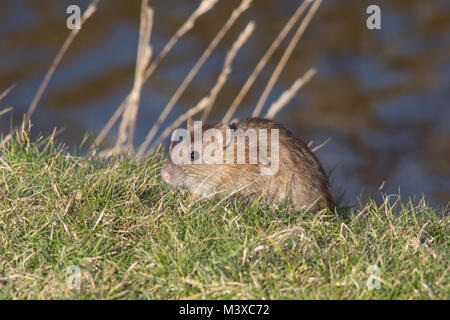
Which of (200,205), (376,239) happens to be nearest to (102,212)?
(200,205)

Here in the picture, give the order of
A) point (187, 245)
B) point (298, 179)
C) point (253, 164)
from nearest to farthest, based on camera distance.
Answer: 1. point (187, 245)
2. point (298, 179)
3. point (253, 164)

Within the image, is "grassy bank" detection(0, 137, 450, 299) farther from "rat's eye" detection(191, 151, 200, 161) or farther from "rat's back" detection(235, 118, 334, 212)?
"rat's eye" detection(191, 151, 200, 161)

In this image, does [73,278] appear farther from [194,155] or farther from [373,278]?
[194,155]

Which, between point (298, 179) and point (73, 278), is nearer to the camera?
point (73, 278)

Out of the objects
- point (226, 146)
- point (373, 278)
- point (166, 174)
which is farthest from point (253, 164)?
point (373, 278)

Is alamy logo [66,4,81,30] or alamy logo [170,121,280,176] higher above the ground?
alamy logo [66,4,81,30]

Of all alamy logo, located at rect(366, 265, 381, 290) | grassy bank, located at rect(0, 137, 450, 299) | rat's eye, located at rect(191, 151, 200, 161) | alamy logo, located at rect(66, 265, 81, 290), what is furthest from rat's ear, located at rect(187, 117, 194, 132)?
alamy logo, located at rect(366, 265, 381, 290)

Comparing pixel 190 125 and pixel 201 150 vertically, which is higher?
pixel 190 125

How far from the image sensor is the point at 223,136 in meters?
4.89

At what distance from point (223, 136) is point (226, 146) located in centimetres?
8

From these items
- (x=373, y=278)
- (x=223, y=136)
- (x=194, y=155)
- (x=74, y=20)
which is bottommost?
(x=373, y=278)

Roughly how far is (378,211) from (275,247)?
87 cm

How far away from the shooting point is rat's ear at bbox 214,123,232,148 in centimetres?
488

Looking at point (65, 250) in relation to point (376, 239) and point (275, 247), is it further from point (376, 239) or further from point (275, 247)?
point (376, 239)
